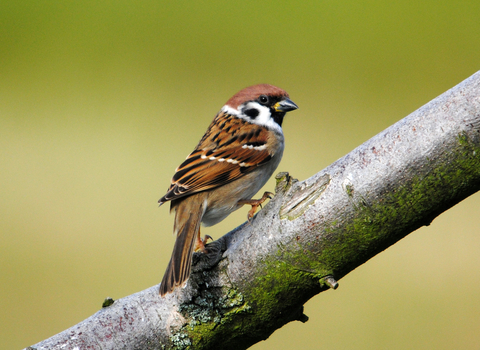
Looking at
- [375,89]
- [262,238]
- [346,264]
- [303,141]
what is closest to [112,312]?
[262,238]

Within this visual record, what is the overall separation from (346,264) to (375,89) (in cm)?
396

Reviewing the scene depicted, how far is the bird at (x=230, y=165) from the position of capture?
5.99 feet

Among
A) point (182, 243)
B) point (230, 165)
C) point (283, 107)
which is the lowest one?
point (182, 243)

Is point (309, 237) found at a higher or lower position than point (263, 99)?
lower

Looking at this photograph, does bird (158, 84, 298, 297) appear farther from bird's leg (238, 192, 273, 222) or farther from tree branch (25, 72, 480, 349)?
tree branch (25, 72, 480, 349)

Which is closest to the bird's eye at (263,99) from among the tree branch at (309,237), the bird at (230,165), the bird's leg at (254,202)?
the bird at (230,165)

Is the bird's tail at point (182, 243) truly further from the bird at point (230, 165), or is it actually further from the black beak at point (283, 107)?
the black beak at point (283, 107)

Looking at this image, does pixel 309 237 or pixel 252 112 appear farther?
pixel 252 112

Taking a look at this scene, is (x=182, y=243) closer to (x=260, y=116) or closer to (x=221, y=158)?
(x=221, y=158)

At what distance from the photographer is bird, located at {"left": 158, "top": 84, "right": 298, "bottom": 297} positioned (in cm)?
183

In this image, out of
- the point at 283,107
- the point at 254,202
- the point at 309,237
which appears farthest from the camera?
the point at 283,107

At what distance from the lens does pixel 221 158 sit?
6.72 ft

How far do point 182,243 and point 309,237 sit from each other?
0.58 m

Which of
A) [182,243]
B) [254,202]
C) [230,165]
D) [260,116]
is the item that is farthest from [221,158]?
[182,243]
